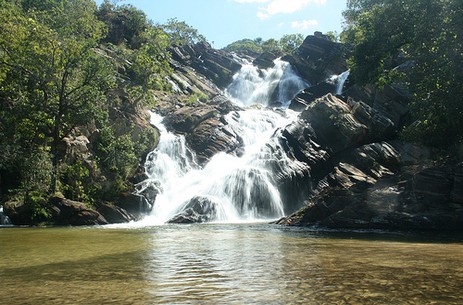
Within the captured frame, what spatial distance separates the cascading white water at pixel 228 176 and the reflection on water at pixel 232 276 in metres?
17.4

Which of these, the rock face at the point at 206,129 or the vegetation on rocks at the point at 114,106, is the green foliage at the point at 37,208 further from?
the rock face at the point at 206,129

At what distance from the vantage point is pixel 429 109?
→ 20.2 metres

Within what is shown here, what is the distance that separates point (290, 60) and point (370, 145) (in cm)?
3755

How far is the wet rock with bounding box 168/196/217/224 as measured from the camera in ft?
86.1


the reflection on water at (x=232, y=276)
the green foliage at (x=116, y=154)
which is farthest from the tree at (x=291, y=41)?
the reflection on water at (x=232, y=276)

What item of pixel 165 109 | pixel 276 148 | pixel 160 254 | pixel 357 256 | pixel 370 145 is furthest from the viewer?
pixel 165 109

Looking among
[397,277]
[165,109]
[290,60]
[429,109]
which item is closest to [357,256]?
[397,277]

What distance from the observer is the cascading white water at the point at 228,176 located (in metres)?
29.2

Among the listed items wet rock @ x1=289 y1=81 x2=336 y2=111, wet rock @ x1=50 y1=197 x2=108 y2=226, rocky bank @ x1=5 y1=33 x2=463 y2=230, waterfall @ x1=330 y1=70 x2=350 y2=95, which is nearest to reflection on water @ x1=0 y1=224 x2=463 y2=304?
rocky bank @ x1=5 y1=33 x2=463 y2=230

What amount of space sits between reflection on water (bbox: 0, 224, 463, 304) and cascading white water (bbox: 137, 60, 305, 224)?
17.4 meters

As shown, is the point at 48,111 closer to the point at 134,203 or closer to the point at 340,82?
the point at 134,203

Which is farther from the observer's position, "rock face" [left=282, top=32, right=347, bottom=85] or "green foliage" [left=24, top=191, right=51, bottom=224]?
"rock face" [left=282, top=32, right=347, bottom=85]

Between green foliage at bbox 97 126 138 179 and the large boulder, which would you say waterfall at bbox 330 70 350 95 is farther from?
green foliage at bbox 97 126 138 179

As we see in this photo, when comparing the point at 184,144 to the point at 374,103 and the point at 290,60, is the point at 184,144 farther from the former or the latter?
the point at 290,60
